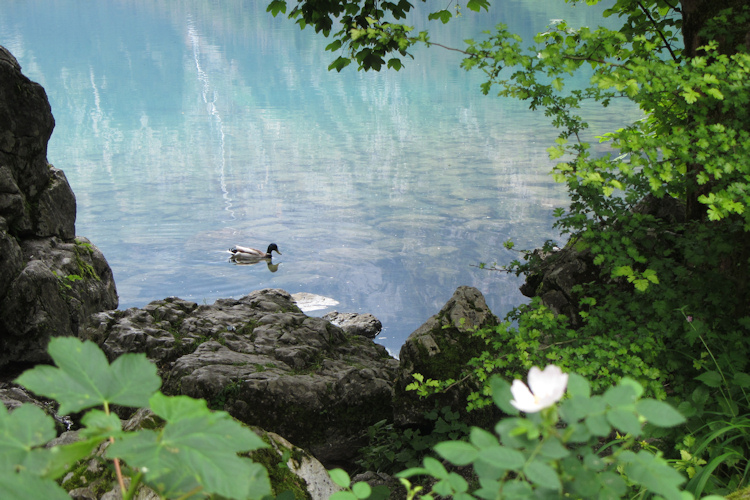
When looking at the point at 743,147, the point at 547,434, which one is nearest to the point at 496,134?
the point at 743,147

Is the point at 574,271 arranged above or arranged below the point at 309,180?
below

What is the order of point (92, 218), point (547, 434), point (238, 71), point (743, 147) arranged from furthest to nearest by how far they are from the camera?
point (238, 71)
point (92, 218)
point (743, 147)
point (547, 434)

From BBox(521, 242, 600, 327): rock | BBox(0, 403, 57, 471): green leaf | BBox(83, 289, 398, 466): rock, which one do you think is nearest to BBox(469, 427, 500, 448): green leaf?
BBox(0, 403, 57, 471): green leaf

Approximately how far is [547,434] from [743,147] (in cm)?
220

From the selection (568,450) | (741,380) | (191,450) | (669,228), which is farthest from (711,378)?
(191,450)

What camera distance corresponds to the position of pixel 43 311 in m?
5.20

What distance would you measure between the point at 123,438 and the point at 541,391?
63 centimetres

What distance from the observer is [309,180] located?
1435cm

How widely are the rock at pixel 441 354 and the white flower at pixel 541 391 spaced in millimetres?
3029

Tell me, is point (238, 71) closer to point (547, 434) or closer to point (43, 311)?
point (43, 311)

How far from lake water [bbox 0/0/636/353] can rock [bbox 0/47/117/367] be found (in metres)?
1.40

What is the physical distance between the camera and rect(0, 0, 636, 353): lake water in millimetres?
9727

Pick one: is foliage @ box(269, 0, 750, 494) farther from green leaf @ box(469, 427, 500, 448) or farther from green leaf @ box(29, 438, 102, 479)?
green leaf @ box(29, 438, 102, 479)

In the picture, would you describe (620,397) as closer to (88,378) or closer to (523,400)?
(523,400)
